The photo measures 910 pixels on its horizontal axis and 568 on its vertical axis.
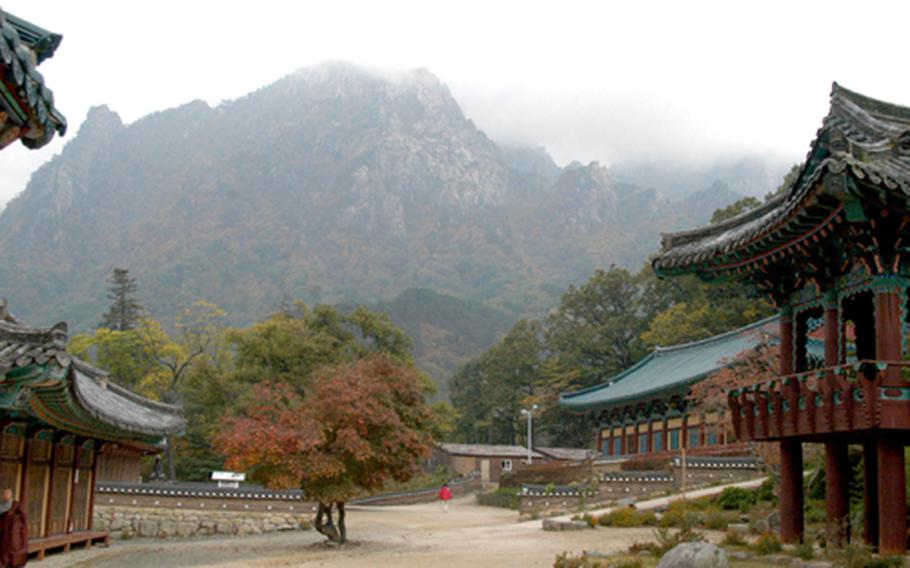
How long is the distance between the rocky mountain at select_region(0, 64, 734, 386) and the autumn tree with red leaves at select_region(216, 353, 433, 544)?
112 meters

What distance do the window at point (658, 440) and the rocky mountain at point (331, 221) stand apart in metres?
91.7

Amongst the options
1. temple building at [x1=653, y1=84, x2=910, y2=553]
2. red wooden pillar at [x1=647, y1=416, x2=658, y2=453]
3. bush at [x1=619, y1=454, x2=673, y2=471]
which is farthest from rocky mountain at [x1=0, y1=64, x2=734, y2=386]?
temple building at [x1=653, y1=84, x2=910, y2=553]

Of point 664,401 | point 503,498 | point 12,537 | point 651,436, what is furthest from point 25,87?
point 503,498

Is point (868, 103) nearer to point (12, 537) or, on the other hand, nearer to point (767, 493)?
point (767, 493)

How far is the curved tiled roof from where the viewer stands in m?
42.2

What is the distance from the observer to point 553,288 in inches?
6117

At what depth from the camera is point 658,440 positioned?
150 feet

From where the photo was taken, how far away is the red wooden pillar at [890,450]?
13094 mm

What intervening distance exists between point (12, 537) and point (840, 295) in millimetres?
13637

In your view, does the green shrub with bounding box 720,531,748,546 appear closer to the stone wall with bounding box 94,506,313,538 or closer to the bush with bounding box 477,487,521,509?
the stone wall with bounding box 94,506,313,538

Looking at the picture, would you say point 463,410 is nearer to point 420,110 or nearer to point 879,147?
point 879,147

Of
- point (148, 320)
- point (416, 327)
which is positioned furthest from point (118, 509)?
point (416, 327)

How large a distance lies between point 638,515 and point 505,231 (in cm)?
15139

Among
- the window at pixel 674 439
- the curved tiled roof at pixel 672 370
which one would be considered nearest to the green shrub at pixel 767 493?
the curved tiled roof at pixel 672 370
